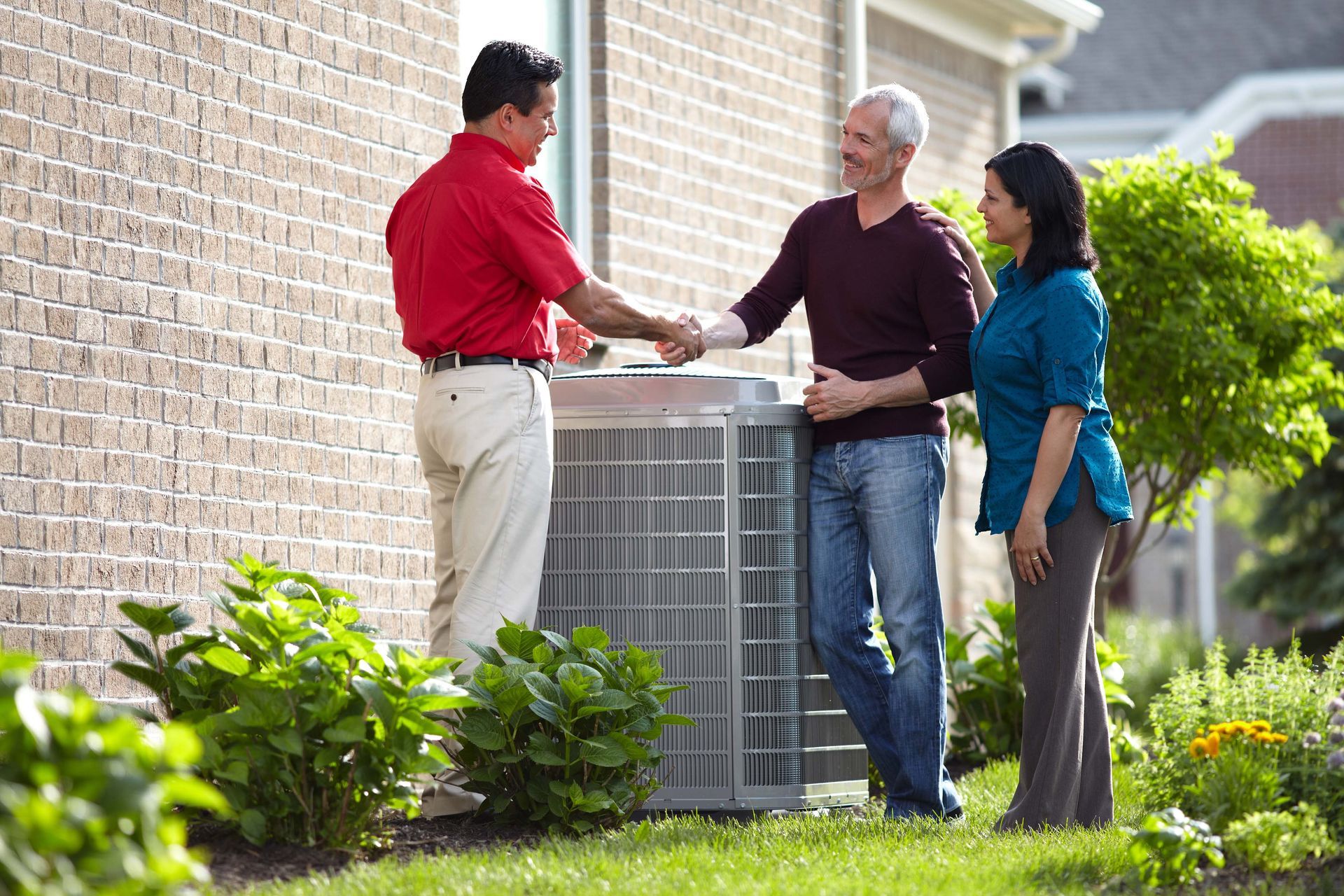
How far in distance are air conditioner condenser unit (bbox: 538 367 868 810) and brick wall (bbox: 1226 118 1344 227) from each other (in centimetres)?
1958

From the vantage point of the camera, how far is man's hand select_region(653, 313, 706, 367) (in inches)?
210

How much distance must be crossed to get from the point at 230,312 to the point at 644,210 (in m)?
2.53

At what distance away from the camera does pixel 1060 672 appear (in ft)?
15.3

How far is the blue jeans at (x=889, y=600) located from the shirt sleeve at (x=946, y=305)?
261 mm

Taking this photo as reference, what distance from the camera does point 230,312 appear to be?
17.7 ft

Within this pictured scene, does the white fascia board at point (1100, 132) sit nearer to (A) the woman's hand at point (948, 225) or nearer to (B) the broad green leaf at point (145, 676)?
(A) the woman's hand at point (948, 225)

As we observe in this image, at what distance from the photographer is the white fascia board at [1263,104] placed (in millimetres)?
22969

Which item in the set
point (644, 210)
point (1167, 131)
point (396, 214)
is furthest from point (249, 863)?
point (1167, 131)

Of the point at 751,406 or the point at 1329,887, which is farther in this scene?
the point at 751,406

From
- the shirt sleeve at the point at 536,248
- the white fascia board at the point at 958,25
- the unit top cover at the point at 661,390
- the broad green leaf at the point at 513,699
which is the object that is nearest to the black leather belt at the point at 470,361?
the shirt sleeve at the point at 536,248

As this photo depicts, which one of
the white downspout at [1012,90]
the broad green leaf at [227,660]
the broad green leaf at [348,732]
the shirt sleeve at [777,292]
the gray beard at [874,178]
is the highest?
the white downspout at [1012,90]

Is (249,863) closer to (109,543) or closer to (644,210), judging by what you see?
(109,543)

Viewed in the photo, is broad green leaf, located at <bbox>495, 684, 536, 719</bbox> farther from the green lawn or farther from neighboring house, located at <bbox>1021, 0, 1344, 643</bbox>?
neighboring house, located at <bbox>1021, 0, 1344, 643</bbox>

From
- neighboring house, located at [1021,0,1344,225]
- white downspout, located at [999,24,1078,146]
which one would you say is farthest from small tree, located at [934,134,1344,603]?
neighboring house, located at [1021,0,1344,225]
